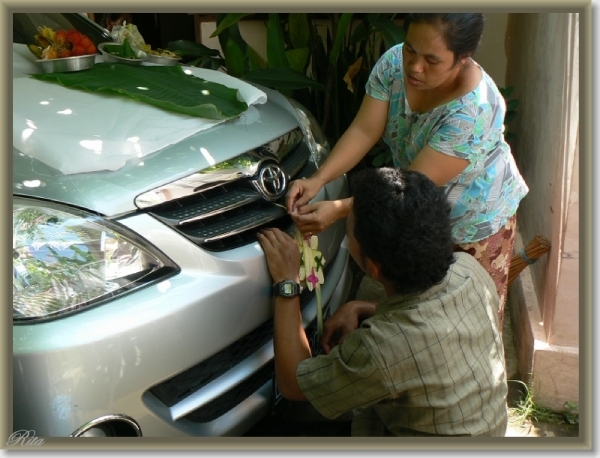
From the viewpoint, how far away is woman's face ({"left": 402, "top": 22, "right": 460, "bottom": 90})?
82.7 inches

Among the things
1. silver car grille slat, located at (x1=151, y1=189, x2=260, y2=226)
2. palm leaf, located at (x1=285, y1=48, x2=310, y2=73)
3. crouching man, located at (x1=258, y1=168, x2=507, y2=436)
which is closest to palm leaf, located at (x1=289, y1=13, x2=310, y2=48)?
palm leaf, located at (x1=285, y1=48, x2=310, y2=73)

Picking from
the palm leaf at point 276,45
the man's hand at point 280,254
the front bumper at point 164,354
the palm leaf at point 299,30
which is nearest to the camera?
the front bumper at point 164,354

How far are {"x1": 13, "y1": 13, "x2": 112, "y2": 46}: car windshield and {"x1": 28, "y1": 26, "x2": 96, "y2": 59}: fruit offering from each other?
173mm

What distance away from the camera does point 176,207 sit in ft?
6.81

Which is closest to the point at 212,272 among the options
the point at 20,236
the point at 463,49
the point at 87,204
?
the point at 87,204

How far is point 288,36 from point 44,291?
3087 millimetres

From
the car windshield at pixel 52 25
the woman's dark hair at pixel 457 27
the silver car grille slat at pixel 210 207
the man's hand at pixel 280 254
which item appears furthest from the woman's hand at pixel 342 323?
the car windshield at pixel 52 25

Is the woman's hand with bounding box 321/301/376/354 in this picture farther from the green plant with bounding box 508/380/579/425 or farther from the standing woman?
the green plant with bounding box 508/380/579/425

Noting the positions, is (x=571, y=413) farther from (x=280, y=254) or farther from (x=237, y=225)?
(x=237, y=225)

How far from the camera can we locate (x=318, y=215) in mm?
2324

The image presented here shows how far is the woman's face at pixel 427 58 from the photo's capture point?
2.10 m

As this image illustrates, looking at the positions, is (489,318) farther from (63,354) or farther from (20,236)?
(20,236)

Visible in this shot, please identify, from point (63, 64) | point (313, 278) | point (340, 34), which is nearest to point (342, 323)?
point (313, 278)

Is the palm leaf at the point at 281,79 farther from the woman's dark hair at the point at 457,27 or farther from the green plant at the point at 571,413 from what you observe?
the green plant at the point at 571,413
